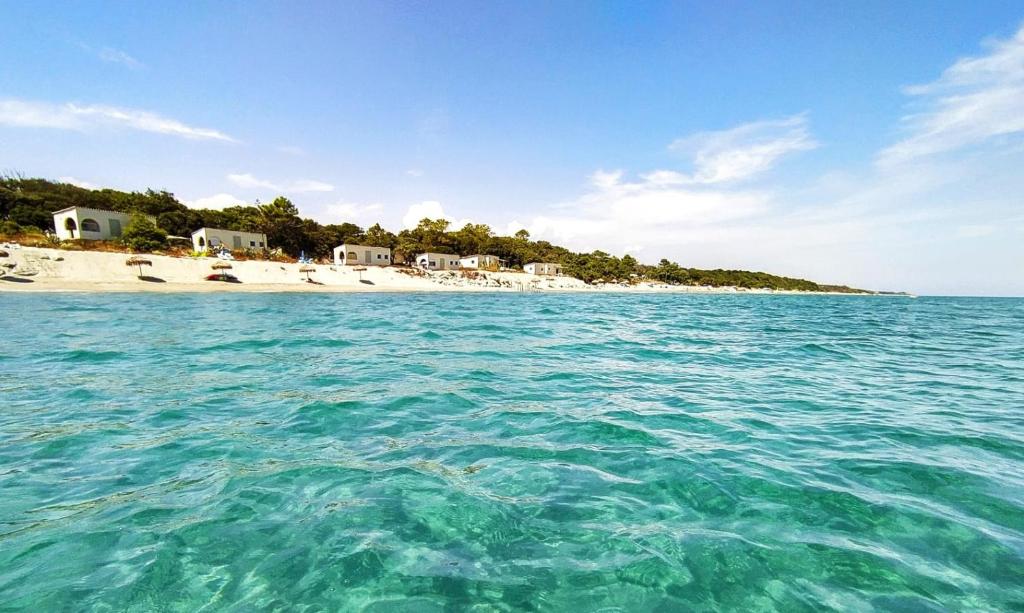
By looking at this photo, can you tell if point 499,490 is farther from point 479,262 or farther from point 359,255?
point 479,262

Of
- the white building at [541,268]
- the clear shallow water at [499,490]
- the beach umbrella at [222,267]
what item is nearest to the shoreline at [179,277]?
the beach umbrella at [222,267]

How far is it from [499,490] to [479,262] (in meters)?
80.5

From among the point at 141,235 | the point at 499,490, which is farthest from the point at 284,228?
the point at 499,490

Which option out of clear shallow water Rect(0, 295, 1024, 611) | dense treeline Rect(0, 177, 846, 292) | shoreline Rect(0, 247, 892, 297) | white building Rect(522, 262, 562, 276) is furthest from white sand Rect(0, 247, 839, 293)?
clear shallow water Rect(0, 295, 1024, 611)

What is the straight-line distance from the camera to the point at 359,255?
66.9 m

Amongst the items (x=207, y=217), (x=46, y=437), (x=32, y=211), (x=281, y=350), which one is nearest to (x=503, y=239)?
(x=207, y=217)

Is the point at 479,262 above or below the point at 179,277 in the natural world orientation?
above

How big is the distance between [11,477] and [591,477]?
624 cm

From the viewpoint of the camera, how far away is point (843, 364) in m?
11.4

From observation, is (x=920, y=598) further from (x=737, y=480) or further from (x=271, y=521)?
(x=271, y=521)

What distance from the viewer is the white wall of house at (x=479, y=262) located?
8244 cm

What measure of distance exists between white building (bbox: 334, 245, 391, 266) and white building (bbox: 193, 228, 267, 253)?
11058 millimetres

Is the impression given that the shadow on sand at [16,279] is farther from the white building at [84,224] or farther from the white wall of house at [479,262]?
the white wall of house at [479,262]

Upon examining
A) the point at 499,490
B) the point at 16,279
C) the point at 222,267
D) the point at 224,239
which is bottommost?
the point at 16,279
